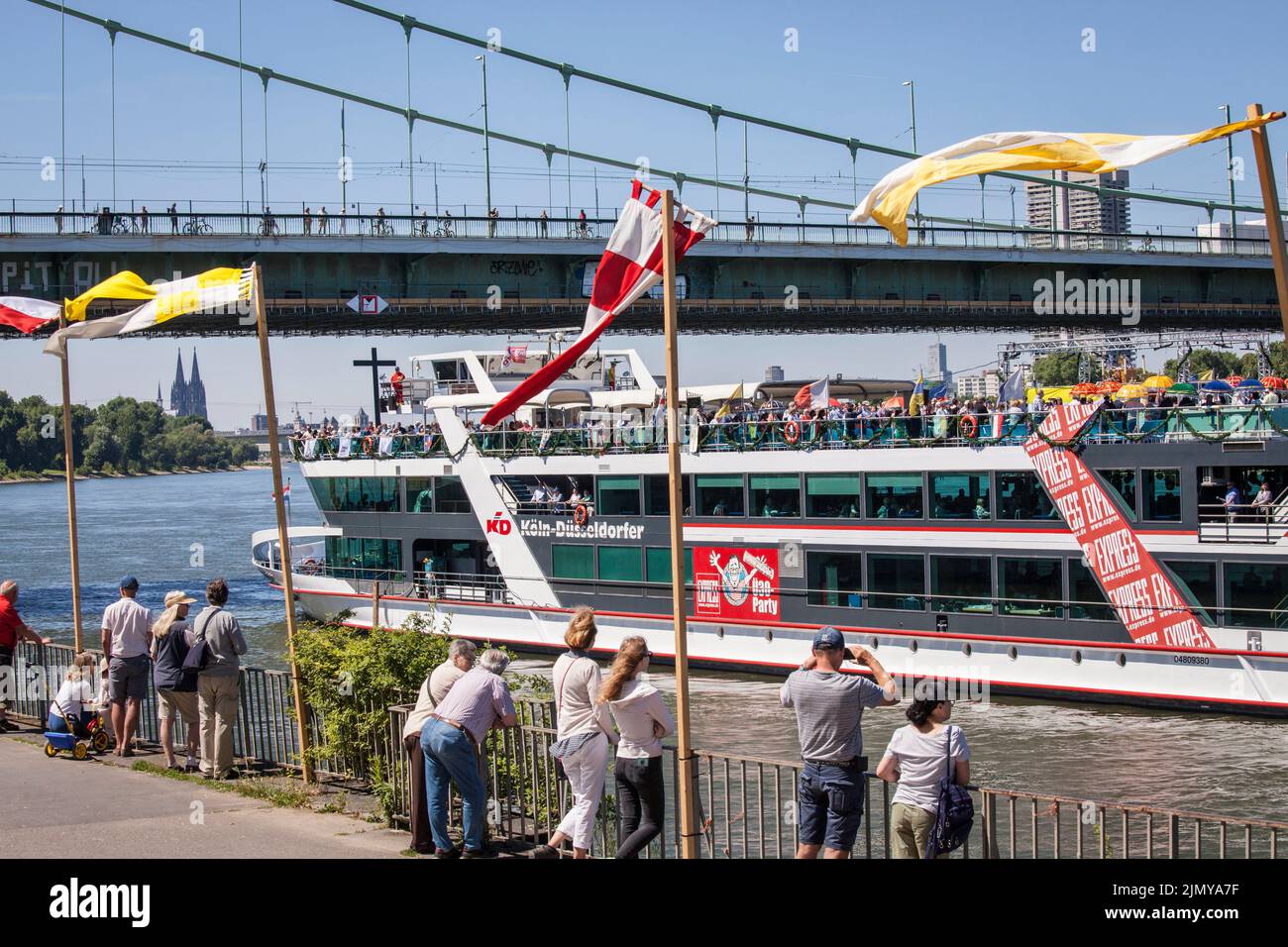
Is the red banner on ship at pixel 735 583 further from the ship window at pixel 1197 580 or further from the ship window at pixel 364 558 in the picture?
the ship window at pixel 364 558

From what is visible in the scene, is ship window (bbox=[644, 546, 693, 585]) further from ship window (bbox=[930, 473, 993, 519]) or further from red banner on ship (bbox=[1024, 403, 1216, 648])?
red banner on ship (bbox=[1024, 403, 1216, 648])

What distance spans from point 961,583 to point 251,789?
1598 centimetres

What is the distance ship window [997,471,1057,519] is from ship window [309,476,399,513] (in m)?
14.4

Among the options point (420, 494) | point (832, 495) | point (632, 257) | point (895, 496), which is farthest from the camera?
point (420, 494)

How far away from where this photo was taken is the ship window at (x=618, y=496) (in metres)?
29.0

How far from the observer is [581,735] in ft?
29.1

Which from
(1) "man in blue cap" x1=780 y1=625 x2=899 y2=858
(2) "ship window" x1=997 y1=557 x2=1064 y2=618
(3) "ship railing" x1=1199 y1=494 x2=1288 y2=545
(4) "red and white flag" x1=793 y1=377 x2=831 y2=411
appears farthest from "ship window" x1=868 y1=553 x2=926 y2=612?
(1) "man in blue cap" x1=780 y1=625 x2=899 y2=858

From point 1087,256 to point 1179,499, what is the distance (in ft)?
130

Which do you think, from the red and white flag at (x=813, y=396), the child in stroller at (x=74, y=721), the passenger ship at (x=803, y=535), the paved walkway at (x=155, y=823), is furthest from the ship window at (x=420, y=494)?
the paved walkway at (x=155, y=823)

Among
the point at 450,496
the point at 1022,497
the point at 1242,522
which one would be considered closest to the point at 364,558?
the point at 450,496

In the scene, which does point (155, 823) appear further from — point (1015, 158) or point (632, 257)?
point (1015, 158)

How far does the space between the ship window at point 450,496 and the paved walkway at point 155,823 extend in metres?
19.7
